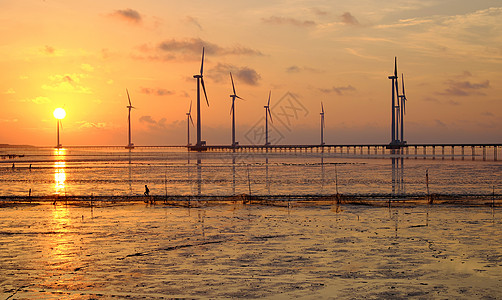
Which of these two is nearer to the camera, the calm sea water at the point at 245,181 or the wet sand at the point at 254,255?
the wet sand at the point at 254,255

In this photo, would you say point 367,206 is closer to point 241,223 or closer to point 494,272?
point 241,223

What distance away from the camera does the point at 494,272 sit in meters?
15.0

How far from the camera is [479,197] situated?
33469mm

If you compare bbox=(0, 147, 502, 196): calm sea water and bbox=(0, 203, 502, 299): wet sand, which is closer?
bbox=(0, 203, 502, 299): wet sand

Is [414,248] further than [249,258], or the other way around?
[414,248]

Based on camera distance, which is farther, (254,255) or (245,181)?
(245,181)

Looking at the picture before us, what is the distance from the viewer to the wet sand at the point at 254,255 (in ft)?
43.9

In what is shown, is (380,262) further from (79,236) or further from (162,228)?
(79,236)

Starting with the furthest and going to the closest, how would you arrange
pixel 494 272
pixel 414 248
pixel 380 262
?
1. pixel 414 248
2. pixel 380 262
3. pixel 494 272

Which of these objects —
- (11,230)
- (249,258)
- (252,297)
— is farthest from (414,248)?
(11,230)

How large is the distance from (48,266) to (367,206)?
68.2 feet

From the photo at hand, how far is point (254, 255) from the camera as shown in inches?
686

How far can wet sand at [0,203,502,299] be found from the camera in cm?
1338

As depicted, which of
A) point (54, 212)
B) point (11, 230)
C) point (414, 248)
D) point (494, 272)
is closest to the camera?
point (494, 272)
